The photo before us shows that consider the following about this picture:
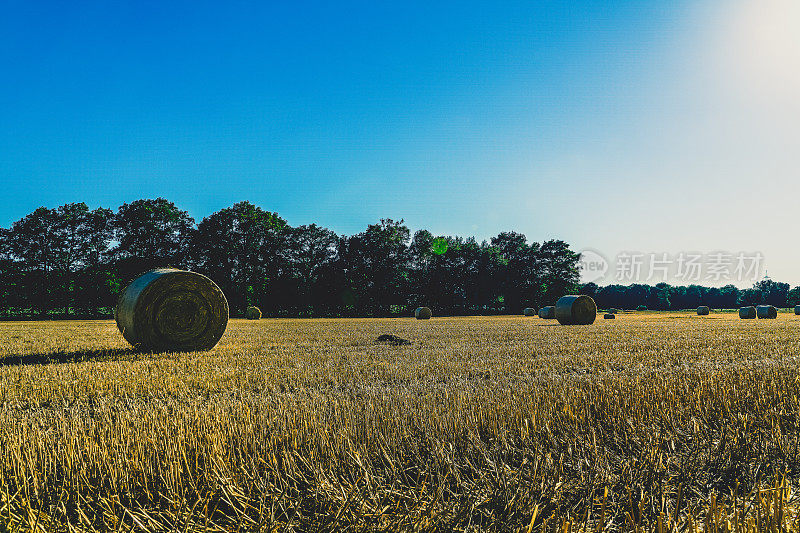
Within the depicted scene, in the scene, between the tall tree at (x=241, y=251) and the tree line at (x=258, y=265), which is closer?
the tree line at (x=258, y=265)

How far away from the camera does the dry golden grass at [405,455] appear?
2.60 meters

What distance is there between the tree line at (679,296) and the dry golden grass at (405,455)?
284ft

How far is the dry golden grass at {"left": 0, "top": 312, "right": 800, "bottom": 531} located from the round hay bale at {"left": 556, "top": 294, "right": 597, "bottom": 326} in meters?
19.2

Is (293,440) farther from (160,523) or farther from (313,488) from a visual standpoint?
(160,523)

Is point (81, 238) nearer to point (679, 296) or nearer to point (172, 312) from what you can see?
point (172, 312)

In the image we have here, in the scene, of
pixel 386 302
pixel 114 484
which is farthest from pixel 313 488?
pixel 386 302

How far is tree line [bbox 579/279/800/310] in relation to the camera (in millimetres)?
88750

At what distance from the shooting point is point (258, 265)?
2298 inches

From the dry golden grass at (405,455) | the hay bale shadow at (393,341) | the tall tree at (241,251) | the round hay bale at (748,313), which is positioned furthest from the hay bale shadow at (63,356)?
the tall tree at (241,251)

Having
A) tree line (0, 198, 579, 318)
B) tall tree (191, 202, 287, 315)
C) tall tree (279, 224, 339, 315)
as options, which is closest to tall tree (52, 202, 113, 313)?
tree line (0, 198, 579, 318)

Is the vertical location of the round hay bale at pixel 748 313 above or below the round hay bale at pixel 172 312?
above

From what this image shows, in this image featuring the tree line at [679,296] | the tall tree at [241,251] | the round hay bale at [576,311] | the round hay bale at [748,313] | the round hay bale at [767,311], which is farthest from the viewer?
the tree line at [679,296]

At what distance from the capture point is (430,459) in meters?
3.27

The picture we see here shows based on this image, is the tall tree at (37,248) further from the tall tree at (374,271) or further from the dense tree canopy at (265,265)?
the tall tree at (374,271)
